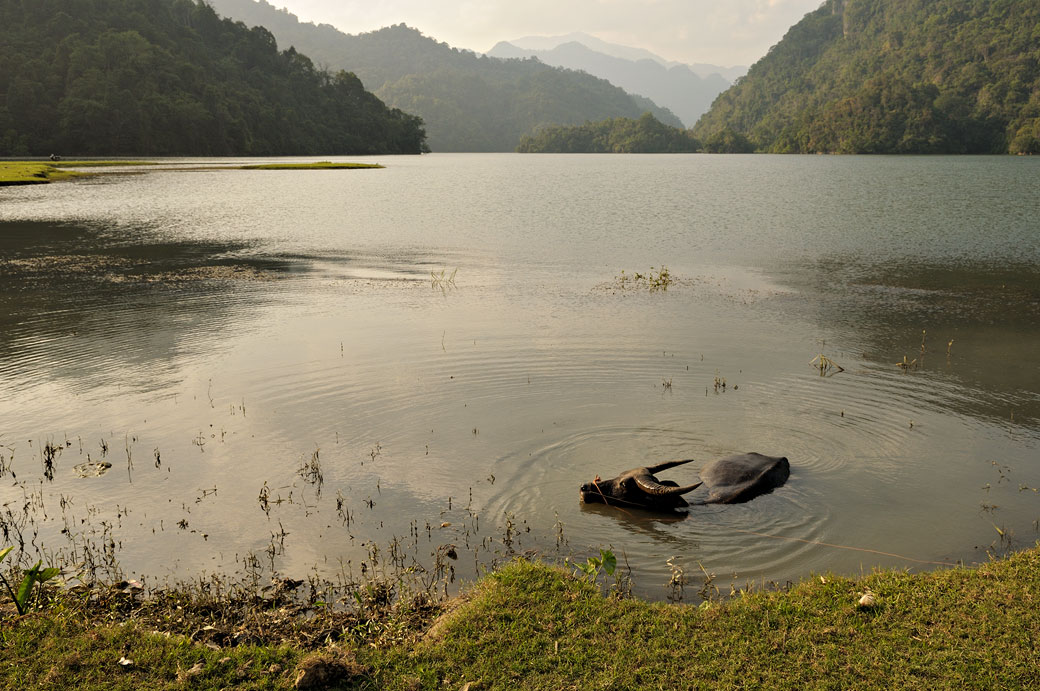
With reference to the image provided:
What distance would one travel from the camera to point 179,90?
127 meters

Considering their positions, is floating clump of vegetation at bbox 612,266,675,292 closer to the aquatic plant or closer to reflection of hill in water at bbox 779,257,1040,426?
reflection of hill in water at bbox 779,257,1040,426

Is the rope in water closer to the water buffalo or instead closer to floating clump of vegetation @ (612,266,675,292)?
the water buffalo

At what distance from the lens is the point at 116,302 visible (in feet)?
63.9

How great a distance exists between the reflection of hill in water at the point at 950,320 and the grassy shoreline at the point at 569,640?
687cm

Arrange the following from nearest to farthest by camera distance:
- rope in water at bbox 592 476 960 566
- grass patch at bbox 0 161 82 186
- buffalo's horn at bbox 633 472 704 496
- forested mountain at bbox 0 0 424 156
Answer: rope in water at bbox 592 476 960 566, buffalo's horn at bbox 633 472 704 496, grass patch at bbox 0 161 82 186, forested mountain at bbox 0 0 424 156

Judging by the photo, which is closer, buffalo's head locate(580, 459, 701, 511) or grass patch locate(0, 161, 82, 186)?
buffalo's head locate(580, 459, 701, 511)

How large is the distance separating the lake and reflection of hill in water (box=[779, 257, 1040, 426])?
11cm

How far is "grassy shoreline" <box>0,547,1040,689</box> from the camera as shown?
5129 mm

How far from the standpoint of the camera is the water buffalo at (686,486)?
8352 millimetres

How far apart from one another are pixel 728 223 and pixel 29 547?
35179 mm

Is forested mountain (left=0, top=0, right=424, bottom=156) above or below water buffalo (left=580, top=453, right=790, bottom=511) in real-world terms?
above

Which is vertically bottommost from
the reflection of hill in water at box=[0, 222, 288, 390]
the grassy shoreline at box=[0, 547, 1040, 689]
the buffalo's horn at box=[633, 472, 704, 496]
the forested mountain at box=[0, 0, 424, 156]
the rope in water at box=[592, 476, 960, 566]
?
the rope in water at box=[592, 476, 960, 566]

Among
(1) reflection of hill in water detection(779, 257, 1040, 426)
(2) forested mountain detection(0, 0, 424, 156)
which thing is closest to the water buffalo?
(1) reflection of hill in water detection(779, 257, 1040, 426)

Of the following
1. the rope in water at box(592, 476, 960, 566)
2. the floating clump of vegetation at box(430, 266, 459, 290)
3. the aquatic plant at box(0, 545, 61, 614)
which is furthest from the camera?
the floating clump of vegetation at box(430, 266, 459, 290)
